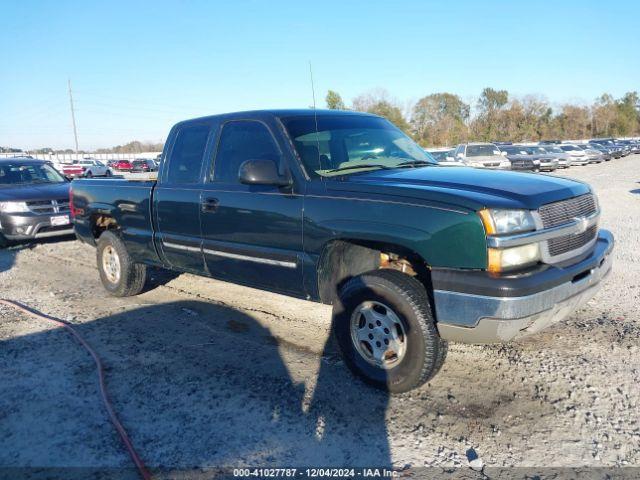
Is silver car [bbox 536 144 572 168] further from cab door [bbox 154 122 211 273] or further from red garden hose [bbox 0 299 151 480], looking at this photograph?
red garden hose [bbox 0 299 151 480]

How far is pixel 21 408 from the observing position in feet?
11.3

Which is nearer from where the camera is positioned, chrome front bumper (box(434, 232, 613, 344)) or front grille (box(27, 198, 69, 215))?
chrome front bumper (box(434, 232, 613, 344))

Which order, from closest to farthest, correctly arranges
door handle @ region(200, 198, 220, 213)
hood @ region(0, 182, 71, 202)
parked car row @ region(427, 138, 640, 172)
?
1. door handle @ region(200, 198, 220, 213)
2. hood @ region(0, 182, 71, 202)
3. parked car row @ region(427, 138, 640, 172)

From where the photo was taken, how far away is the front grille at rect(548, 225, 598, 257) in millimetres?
3180

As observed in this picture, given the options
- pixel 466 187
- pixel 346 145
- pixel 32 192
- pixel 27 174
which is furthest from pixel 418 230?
pixel 27 174

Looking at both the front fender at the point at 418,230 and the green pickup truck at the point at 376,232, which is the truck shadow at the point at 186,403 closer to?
the green pickup truck at the point at 376,232

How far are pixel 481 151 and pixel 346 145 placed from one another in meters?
18.9

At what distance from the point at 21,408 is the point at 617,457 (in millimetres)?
3820

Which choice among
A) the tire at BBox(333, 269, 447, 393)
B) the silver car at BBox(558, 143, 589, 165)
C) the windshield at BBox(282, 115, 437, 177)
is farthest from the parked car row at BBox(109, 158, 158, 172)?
the tire at BBox(333, 269, 447, 393)

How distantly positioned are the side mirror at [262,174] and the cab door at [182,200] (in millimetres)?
1027

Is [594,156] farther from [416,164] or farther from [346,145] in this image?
Answer: [346,145]

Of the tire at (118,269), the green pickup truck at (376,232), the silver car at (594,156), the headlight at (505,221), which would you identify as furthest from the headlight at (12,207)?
the silver car at (594,156)

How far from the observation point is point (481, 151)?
71.1ft

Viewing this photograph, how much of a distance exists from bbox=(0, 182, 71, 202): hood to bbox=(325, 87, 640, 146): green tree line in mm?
53095
